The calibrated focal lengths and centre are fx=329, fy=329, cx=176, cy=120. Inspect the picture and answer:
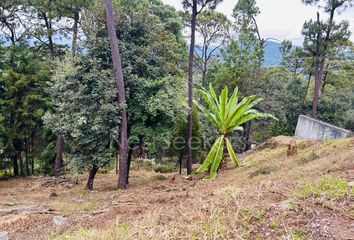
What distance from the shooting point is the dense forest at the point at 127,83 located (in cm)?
916

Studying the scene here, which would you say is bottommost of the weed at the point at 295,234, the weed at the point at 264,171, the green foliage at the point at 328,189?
the weed at the point at 264,171

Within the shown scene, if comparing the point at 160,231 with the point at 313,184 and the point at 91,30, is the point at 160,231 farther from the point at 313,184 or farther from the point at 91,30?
the point at 91,30

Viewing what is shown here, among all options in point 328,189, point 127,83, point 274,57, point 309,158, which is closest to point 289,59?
point 274,57

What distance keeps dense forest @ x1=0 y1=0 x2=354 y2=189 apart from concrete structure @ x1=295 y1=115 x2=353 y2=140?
245cm

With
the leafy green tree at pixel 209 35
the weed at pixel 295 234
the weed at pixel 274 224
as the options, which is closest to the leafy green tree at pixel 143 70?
the weed at pixel 274 224

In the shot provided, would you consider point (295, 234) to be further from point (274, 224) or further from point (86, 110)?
point (86, 110)

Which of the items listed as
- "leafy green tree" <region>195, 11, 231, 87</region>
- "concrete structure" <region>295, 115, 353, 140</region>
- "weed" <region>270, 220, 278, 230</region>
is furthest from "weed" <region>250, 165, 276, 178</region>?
"leafy green tree" <region>195, 11, 231, 87</region>

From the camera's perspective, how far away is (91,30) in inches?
374

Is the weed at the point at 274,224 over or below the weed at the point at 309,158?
over

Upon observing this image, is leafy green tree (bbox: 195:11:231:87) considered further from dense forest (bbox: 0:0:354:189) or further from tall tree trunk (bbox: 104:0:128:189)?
tall tree trunk (bbox: 104:0:128:189)

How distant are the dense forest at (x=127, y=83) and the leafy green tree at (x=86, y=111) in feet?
0.10

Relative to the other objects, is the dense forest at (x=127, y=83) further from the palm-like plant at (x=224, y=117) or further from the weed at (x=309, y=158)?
the weed at (x=309, y=158)

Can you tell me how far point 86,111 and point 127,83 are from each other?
57.3 inches

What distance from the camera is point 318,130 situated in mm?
12086
